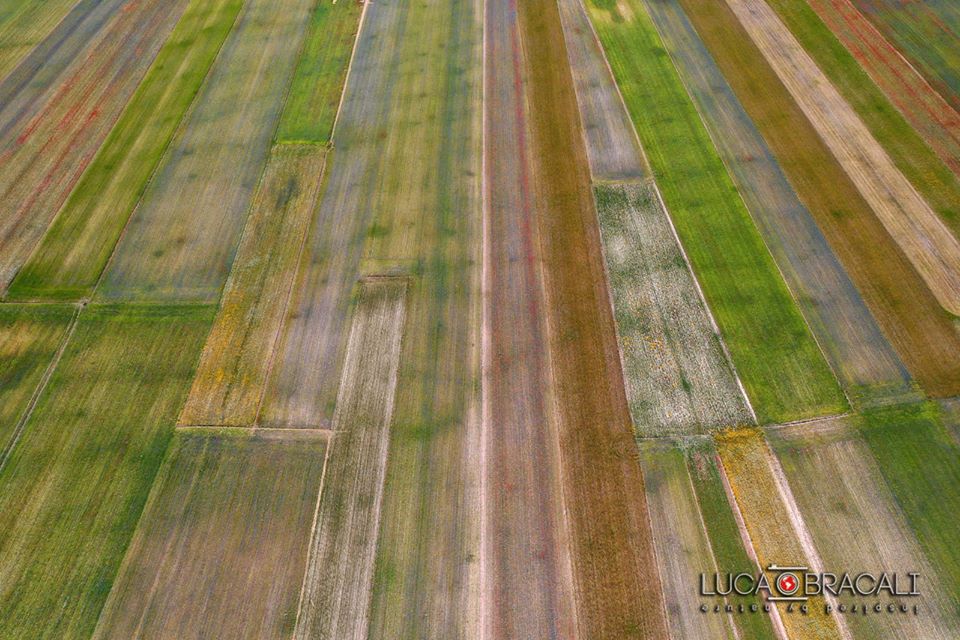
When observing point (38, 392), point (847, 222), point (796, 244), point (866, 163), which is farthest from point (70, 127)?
point (866, 163)

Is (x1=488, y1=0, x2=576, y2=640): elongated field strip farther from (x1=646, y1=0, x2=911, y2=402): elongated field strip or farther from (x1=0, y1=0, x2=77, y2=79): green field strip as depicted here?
(x1=0, y1=0, x2=77, y2=79): green field strip

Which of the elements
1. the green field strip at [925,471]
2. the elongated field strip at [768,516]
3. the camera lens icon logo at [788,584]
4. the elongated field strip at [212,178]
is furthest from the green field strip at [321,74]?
the green field strip at [925,471]

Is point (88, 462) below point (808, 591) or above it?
above

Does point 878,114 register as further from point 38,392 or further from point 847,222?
point 38,392

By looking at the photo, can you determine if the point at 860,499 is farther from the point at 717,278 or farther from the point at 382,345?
the point at 382,345

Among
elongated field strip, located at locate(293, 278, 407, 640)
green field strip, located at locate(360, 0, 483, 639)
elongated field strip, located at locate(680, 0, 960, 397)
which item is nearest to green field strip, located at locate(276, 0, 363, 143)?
green field strip, located at locate(360, 0, 483, 639)

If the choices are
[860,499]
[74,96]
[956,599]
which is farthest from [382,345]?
[74,96]
